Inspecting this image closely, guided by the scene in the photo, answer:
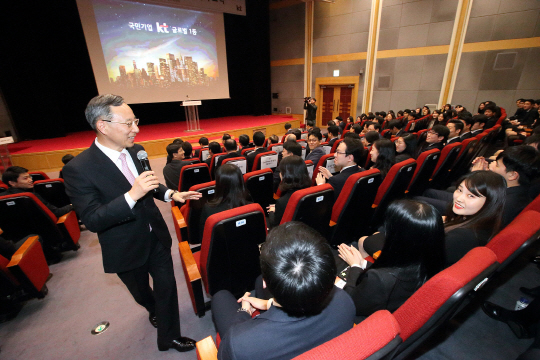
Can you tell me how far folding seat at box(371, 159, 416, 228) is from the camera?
6.96 feet

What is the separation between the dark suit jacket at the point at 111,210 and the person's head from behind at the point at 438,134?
3761mm

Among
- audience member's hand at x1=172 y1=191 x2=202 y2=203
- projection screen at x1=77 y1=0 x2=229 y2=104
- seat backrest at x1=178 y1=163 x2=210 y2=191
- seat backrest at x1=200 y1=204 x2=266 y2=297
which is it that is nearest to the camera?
seat backrest at x1=200 y1=204 x2=266 y2=297

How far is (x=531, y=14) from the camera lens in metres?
6.12

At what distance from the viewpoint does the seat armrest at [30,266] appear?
5.92 feet

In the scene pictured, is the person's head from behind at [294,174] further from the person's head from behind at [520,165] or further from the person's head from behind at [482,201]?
the person's head from behind at [520,165]

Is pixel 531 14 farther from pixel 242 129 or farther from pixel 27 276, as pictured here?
pixel 27 276

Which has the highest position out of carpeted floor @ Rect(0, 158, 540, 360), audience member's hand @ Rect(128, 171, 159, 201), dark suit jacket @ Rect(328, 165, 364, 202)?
audience member's hand @ Rect(128, 171, 159, 201)

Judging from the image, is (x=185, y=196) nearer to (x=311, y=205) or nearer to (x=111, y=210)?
(x=111, y=210)

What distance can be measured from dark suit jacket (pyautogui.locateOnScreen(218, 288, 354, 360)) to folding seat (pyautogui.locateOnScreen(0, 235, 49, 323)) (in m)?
2.11

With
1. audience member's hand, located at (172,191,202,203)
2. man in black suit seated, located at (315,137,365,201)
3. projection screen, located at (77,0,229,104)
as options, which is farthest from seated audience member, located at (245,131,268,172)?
A: projection screen, located at (77,0,229,104)

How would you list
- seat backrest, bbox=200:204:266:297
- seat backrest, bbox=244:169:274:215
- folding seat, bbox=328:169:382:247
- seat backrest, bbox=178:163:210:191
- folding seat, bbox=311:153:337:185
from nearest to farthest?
seat backrest, bbox=200:204:266:297 → folding seat, bbox=328:169:382:247 → seat backrest, bbox=244:169:274:215 → seat backrest, bbox=178:163:210:191 → folding seat, bbox=311:153:337:185

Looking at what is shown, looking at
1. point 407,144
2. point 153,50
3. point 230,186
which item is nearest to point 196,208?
point 230,186

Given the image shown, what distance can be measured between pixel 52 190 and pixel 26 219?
0.69 metres

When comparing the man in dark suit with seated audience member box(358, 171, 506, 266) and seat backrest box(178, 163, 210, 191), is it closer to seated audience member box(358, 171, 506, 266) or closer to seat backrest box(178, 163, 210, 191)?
seat backrest box(178, 163, 210, 191)
